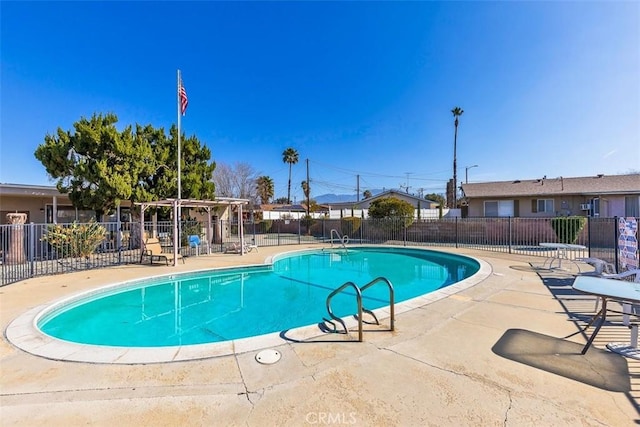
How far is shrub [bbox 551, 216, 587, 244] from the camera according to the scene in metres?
14.6

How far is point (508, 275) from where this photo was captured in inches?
326

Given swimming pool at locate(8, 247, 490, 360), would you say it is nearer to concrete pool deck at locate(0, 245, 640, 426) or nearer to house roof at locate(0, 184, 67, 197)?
concrete pool deck at locate(0, 245, 640, 426)

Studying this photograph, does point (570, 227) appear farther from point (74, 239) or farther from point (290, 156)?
point (290, 156)

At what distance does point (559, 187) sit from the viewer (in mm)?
20359

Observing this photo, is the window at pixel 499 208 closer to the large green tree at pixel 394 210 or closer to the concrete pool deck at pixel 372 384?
the large green tree at pixel 394 210

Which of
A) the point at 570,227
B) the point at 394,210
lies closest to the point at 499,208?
A: the point at 570,227

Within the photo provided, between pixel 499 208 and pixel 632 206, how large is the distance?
23.6 feet

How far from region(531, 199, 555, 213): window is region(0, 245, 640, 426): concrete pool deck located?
19581 millimetres

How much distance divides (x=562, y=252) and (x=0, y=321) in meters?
18.4

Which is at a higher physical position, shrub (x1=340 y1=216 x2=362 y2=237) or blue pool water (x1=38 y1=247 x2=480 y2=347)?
shrub (x1=340 y1=216 x2=362 y2=237)

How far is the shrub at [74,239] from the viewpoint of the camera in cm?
1166

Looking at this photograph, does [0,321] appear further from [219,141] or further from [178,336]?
[219,141]

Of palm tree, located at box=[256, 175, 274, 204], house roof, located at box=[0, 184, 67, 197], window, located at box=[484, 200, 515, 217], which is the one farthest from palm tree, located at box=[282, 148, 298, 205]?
house roof, located at box=[0, 184, 67, 197]

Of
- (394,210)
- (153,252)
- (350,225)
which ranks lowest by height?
(153,252)
